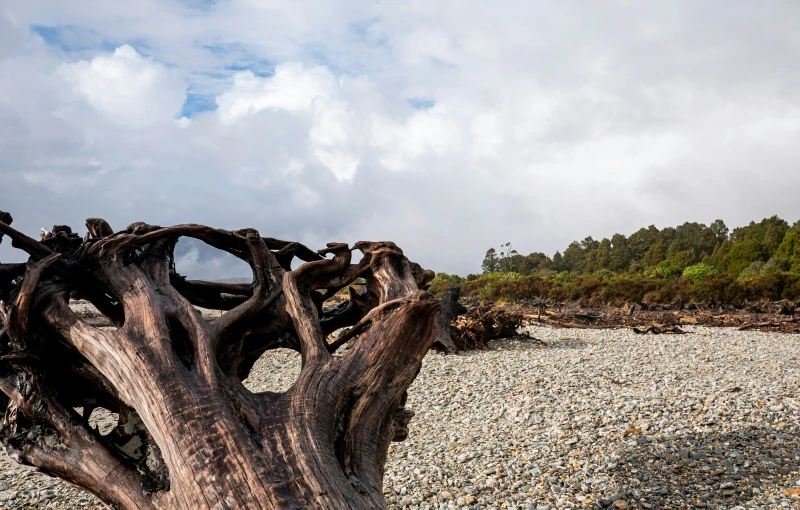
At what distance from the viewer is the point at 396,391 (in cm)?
336

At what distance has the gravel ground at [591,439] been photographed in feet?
15.9

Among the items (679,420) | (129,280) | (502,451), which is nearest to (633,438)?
(679,420)

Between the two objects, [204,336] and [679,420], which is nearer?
[204,336]

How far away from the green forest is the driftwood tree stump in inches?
894

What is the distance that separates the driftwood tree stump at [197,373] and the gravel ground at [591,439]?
207 cm

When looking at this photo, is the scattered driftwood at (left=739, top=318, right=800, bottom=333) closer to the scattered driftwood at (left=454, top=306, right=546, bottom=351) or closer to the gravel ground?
the gravel ground

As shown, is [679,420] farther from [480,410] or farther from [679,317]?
[679,317]

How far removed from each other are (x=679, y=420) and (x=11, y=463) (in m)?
7.66

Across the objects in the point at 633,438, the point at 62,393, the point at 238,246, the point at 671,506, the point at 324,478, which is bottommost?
the point at 671,506

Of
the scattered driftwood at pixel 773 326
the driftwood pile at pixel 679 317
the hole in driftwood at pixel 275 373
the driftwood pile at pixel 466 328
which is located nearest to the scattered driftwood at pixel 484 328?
the driftwood pile at pixel 466 328

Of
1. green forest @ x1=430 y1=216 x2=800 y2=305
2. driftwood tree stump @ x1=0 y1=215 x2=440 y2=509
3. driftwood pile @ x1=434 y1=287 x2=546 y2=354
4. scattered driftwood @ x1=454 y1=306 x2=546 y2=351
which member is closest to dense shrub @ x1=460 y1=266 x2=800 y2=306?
green forest @ x1=430 y1=216 x2=800 y2=305

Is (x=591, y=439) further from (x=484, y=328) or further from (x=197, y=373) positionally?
(x=484, y=328)

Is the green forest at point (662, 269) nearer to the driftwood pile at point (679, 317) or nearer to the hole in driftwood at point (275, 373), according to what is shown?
the driftwood pile at point (679, 317)

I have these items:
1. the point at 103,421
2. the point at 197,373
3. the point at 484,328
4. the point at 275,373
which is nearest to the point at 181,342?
the point at 197,373
